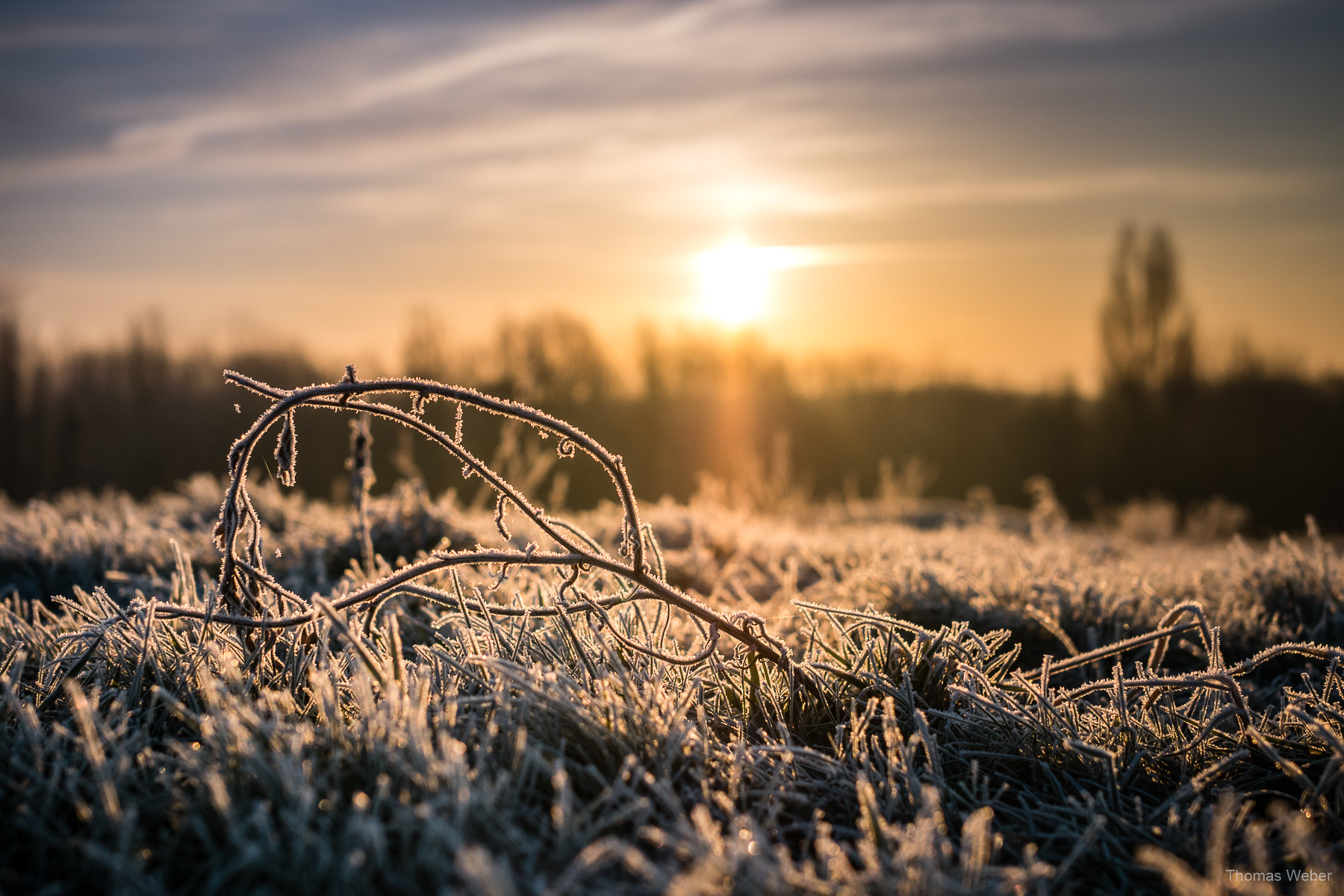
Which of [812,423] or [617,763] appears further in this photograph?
[812,423]

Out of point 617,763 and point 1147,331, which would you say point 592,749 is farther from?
point 1147,331

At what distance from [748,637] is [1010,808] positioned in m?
0.62

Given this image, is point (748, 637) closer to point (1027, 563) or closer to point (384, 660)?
point (384, 660)

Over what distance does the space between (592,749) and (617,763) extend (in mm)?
59

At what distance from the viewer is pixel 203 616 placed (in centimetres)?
168

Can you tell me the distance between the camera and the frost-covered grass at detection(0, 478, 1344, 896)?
3.91ft

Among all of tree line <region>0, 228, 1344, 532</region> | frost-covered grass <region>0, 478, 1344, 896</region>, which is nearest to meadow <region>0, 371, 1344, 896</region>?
frost-covered grass <region>0, 478, 1344, 896</region>

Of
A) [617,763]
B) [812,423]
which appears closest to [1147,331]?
[812,423]

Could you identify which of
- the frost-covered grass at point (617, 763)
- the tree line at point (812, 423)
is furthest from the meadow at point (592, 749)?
the tree line at point (812, 423)

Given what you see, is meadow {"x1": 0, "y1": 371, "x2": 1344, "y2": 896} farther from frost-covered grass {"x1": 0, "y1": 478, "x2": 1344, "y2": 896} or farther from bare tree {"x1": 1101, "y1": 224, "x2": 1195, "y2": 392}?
bare tree {"x1": 1101, "y1": 224, "x2": 1195, "y2": 392}

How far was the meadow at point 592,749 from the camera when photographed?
3.93ft

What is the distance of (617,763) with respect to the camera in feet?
4.92

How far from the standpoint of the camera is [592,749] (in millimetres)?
1521

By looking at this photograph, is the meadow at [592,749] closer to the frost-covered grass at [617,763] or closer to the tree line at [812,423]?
the frost-covered grass at [617,763]
